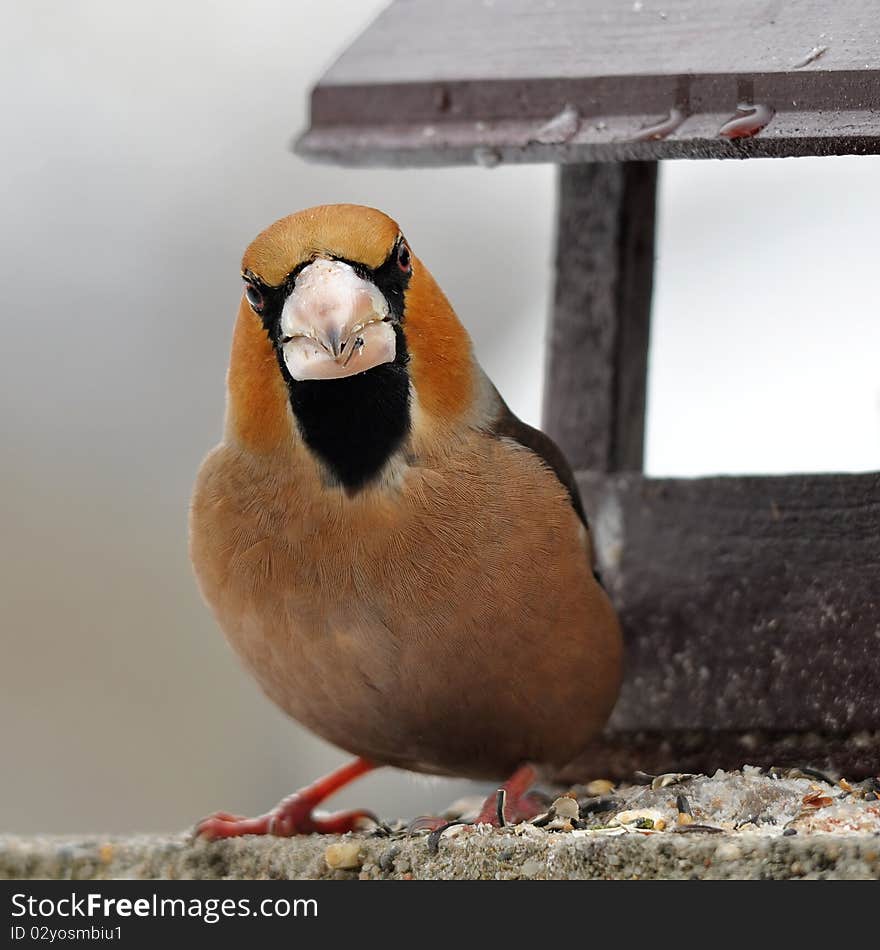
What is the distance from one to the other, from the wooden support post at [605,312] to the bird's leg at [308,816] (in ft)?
3.46

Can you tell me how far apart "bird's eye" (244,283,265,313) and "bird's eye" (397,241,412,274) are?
1.01ft

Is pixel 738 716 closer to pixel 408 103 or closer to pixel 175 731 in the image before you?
pixel 408 103

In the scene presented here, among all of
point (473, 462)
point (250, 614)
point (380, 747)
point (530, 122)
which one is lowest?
point (380, 747)

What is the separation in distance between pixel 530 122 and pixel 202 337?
7.16 meters

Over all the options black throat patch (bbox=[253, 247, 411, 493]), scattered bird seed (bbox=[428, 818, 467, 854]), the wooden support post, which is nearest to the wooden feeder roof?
black throat patch (bbox=[253, 247, 411, 493])

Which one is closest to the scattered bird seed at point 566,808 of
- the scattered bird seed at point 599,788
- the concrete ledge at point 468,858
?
the scattered bird seed at point 599,788

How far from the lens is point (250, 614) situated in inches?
154

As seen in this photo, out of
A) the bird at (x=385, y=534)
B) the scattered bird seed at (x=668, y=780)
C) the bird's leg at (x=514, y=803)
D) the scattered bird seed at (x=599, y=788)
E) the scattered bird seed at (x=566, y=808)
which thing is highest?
the bird at (x=385, y=534)

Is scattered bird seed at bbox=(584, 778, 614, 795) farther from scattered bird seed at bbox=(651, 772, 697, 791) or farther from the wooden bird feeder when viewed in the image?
the wooden bird feeder

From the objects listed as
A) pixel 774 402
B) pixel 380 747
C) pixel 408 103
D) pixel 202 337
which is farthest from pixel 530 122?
pixel 202 337

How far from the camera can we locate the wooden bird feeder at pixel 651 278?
3.59m

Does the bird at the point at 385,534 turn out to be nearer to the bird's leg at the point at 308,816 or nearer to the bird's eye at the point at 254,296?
the bird's eye at the point at 254,296

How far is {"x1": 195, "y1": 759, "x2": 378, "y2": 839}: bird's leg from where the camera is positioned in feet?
14.2

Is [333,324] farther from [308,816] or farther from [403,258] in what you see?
[308,816]
